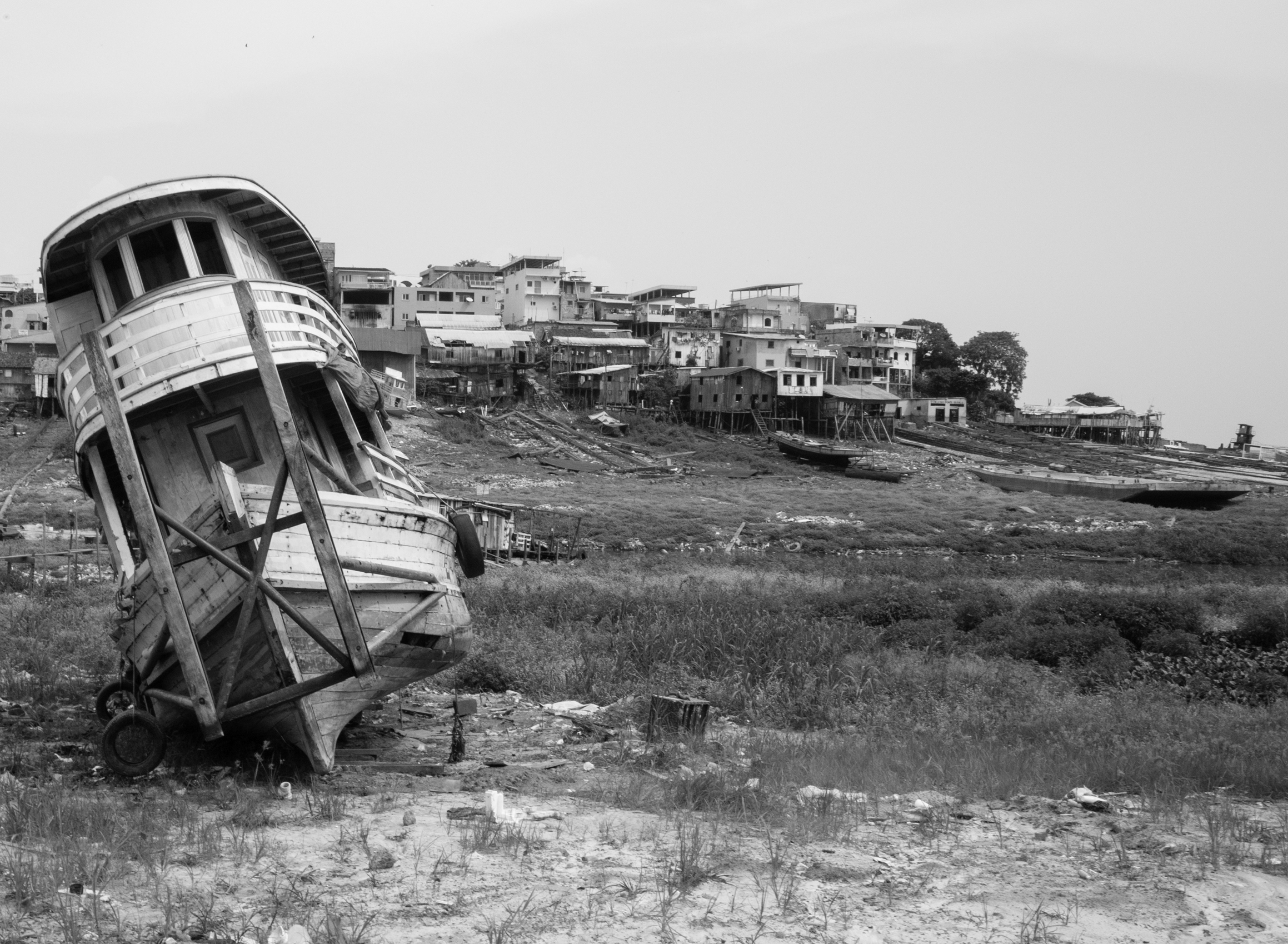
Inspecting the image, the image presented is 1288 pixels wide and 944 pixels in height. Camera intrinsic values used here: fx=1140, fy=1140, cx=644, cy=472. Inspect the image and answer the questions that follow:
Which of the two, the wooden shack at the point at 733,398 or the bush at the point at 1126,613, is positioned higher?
the wooden shack at the point at 733,398

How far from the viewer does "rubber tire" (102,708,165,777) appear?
8984 millimetres

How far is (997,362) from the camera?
90938 millimetres

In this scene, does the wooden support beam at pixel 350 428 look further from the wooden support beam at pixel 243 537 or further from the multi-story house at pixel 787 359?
the multi-story house at pixel 787 359

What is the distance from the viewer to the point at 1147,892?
7.17 meters

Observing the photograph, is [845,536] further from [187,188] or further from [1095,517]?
[187,188]

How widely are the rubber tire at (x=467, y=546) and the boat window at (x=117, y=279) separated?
379 cm

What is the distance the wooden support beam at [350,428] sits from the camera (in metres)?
11.2

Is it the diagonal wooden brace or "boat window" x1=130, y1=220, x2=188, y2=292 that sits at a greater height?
"boat window" x1=130, y1=220, x2=188, y2=292

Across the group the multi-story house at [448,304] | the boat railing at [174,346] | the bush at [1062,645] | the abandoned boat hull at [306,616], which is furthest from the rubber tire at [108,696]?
the multi-story house at [448,304]

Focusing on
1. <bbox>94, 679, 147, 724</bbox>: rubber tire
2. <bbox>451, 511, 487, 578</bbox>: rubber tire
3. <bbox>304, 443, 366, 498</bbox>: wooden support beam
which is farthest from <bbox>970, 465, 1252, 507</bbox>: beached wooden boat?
<bbox>94, 679, 147, 724</bbox>: rubber tire

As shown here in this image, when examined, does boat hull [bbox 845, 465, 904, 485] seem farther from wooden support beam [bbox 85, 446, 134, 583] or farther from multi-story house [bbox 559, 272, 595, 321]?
wooden support beam [bbox 85, 446, 134, 583]

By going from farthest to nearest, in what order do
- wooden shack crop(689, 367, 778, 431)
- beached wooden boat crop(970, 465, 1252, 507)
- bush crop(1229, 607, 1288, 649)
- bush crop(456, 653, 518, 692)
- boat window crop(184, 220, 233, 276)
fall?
wooden shack crop(689, 367, 778, 431) < beached wooden boat crop(970, 465, 1252, 507) < bush crop(1229, 607, 1288, 649) < bush crop(456, 653, 518, 692) < boat window crop(184, 220, 233, 276)

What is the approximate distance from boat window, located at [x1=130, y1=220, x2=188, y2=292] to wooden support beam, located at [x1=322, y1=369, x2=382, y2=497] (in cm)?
166

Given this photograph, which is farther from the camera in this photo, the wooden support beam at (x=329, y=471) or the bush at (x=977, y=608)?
the bush at (x=977, y=608)
